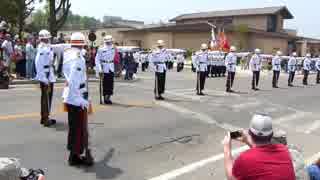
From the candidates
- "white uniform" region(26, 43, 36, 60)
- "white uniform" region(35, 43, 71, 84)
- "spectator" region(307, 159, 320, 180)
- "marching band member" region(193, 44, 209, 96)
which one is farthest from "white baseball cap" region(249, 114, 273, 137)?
"white uniform" region(26, 43, 36, 60)

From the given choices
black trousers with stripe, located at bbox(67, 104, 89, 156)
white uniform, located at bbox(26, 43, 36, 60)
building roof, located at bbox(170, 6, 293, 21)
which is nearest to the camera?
black trousers with stripe, located at bbox(67, 104, 89, 156)

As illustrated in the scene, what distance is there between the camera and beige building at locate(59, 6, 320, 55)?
68.8 m

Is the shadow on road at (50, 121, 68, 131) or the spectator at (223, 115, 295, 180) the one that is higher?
the spectator at (223, 115, 295, 180)

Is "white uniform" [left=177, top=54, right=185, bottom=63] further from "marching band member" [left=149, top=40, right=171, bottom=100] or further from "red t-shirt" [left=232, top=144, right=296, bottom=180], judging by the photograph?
"red t-shirt" [left=232, top=144, right=296, bottom=180]

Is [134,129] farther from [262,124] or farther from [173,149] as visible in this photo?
[262,124]

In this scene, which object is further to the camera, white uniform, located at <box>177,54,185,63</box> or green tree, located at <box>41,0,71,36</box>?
white uniform, located at <box>177,54,185,63</box>

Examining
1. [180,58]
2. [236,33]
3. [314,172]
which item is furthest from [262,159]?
[236,33]

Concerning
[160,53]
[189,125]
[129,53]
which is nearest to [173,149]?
[189,125]

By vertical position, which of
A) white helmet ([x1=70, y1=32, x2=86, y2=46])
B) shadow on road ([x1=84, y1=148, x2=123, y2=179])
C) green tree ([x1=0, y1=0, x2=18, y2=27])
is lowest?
shadow on road ([x1=84, y1=148, x2=123, y2=179])

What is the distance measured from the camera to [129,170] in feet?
29.9

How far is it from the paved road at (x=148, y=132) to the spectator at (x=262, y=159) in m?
3.70

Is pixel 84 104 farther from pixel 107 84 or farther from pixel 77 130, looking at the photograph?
pixel 107 84

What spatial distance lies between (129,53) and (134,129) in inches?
853

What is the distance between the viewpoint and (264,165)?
16.4 feet
